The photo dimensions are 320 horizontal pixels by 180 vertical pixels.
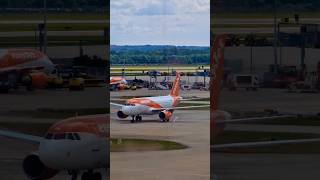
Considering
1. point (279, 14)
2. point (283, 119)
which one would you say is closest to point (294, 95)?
point (283, 119)

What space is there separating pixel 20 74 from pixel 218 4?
4.28ft

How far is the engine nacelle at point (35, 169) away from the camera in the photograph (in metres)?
4.12

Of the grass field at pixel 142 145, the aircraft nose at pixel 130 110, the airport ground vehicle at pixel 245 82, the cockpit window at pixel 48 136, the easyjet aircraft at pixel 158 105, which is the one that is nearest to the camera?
the cockpit window at pixel 48 136

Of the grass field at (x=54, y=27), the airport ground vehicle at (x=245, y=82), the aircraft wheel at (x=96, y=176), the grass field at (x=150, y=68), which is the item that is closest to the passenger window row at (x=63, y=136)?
the aircraft wheel at (x=96, y=176)

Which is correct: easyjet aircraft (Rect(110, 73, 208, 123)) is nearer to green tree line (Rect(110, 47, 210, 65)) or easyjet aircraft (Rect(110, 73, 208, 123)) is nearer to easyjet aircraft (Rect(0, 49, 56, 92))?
green tree line (Rect(110, 47, 210, 65))

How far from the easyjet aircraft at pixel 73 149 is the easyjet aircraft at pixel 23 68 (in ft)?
1.06

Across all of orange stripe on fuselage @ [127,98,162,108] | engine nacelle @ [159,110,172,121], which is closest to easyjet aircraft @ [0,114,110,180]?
engine nacelle @ [159,110,172,121]

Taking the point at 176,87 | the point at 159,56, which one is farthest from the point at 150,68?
the point at 159,56

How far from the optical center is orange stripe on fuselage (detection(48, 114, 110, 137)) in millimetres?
4070

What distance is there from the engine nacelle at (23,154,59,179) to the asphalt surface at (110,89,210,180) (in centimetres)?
166

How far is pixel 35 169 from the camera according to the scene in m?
4.13

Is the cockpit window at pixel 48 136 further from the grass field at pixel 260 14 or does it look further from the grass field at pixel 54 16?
the grass field at pixel 260 14

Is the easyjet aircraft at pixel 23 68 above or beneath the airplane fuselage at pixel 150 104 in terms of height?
above

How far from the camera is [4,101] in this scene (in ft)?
13.7
